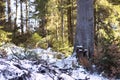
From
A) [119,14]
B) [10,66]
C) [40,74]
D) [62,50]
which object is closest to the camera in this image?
[10,66]

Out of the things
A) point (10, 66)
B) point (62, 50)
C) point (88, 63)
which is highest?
point (10, 66)

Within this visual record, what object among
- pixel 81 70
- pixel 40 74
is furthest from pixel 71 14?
pixel 40 74

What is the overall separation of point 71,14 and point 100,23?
6991 millimetres

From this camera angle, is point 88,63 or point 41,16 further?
point 41,16

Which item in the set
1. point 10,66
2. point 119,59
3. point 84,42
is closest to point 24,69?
point 10,66

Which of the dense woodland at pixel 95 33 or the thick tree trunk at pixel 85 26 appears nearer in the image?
the dense woodland at pixel 95 33

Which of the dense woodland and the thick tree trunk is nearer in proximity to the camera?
the dense woodland

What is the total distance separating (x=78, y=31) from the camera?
939 centimetres

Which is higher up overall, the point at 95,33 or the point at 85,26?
the point at 85,26

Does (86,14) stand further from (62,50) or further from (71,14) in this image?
(71,14)

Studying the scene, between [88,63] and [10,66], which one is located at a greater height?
[10,66]

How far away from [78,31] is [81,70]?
6.28 feet

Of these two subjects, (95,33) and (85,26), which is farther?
(95,33)

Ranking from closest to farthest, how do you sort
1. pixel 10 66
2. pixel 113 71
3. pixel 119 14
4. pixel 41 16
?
pixel 10 66 < pixel 113 71 < pixel 119 14 < pixel 41 16
